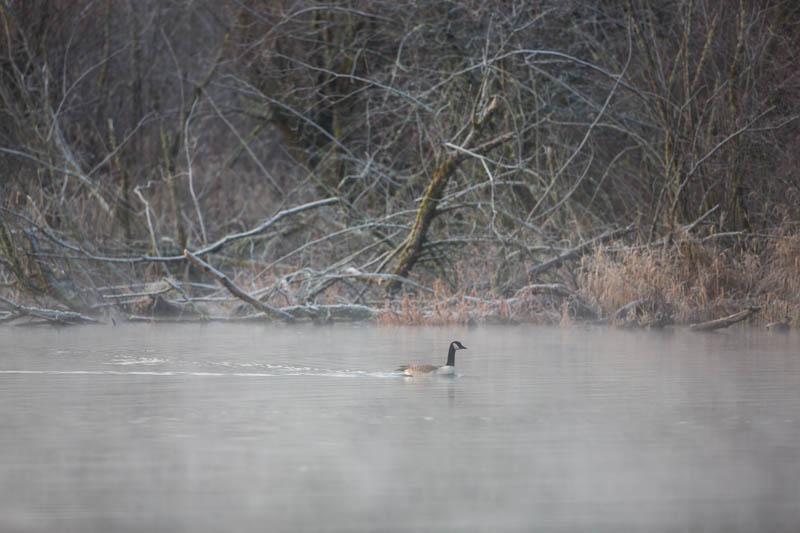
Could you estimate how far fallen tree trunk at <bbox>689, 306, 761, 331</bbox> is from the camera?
1427 centimetres

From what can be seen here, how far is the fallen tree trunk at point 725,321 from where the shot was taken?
562 inches

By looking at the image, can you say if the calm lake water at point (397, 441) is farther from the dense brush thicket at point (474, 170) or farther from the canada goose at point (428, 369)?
the dense brush thicket at point (474, 170)

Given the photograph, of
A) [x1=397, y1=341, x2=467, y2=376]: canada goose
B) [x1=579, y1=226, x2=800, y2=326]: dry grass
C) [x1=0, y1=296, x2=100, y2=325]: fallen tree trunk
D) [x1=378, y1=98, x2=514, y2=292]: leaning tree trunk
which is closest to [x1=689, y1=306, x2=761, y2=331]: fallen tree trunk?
[x1=579, y1=226, x2=800, y2=326]: dry grass

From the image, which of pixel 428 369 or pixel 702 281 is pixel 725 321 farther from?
pixel 428 369

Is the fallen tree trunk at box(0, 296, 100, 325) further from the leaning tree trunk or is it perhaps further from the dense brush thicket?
the leaning tree trunk

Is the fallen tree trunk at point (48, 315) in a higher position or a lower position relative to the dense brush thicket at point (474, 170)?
lower

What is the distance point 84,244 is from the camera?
674 inches

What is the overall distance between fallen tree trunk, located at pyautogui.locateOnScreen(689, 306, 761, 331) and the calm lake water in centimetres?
186

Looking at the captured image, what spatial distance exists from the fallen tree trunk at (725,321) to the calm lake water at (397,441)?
186 cm

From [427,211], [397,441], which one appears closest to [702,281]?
[427,211]

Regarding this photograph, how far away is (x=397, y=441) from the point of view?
693 centimetres

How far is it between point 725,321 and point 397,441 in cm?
864

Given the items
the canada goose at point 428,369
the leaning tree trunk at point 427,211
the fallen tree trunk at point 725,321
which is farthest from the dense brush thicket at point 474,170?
the canada goose at point 428,369

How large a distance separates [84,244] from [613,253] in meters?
7.66
